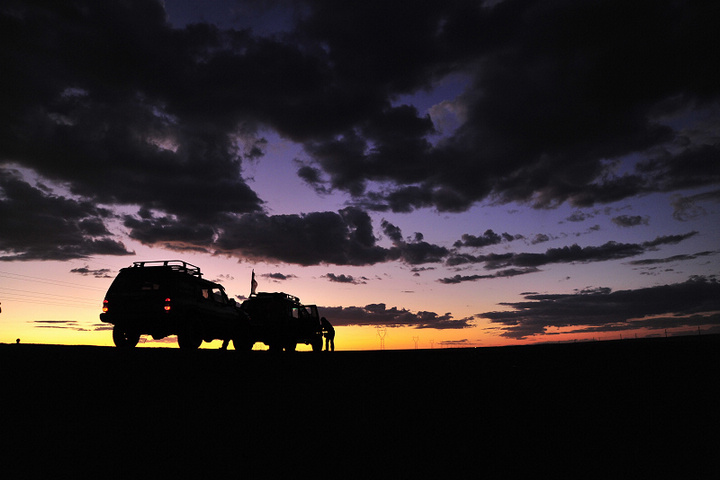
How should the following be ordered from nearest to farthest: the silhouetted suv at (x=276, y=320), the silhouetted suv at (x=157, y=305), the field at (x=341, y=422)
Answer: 1. the field at (x=341, y=422)
2. the silhouetted suv at (x=157, y=305)
3. the silhouetted suv at (x=276, y=320)

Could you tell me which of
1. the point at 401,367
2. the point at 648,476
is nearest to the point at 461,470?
the point at 648,476

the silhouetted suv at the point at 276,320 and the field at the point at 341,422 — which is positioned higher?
the silhouetted suv at the point at 276,320

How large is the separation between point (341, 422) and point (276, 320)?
15.4 meters

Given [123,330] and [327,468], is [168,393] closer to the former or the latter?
[327,468]

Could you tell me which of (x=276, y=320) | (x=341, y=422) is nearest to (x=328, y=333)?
(x=276, y=320)

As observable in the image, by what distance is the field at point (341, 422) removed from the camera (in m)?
4.98

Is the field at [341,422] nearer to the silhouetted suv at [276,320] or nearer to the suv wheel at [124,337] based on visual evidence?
the suv wheel at [124,337]

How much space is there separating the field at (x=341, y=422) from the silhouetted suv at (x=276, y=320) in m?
10.4

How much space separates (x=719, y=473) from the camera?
204 inches

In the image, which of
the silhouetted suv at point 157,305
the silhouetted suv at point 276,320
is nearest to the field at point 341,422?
the silhouetted suv at point 157,305

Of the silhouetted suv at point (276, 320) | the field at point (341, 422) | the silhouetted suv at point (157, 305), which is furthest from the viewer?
the silhouetted suv at point (276, 320)

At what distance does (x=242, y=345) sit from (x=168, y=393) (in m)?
12.2

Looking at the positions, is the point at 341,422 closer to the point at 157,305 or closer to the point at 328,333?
the point at 157,305

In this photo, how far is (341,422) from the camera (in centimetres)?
640
